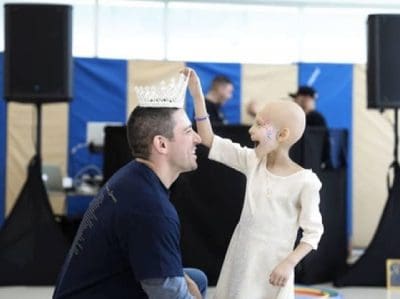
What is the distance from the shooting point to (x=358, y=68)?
7629 millimetres

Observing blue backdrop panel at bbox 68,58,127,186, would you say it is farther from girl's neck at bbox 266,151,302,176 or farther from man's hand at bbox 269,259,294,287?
man's hand at bbox 269,259,294,287

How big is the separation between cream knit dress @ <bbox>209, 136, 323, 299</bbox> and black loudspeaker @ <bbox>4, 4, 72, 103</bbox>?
2814mm

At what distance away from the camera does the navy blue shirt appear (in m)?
1.85

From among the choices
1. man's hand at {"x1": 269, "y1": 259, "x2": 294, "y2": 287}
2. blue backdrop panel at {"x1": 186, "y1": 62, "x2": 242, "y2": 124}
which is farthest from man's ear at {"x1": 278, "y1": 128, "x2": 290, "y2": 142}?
blue backdrop panel at {"x1": 186, "y1": 62, "x2": 242, "y2": 124}

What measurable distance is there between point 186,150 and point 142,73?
553 cm

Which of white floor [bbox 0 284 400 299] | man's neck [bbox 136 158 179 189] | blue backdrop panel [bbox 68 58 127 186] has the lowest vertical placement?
white floor [bbox 0 284 400 299]

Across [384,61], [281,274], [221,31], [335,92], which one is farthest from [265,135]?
[221,31]

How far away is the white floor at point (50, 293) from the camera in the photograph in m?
4.65

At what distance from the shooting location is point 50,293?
4.73m

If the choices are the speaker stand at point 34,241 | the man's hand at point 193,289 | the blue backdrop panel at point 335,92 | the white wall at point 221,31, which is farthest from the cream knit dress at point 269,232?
the white wall at point 221,31

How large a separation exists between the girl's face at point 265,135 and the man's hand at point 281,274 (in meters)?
0.41

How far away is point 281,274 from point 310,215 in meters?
0.23

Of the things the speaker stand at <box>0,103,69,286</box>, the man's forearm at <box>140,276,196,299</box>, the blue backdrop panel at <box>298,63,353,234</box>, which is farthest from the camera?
the blue backdrop panel at <box>298,63,353,234</box>

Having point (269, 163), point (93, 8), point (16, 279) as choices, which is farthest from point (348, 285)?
point (93, 8)
